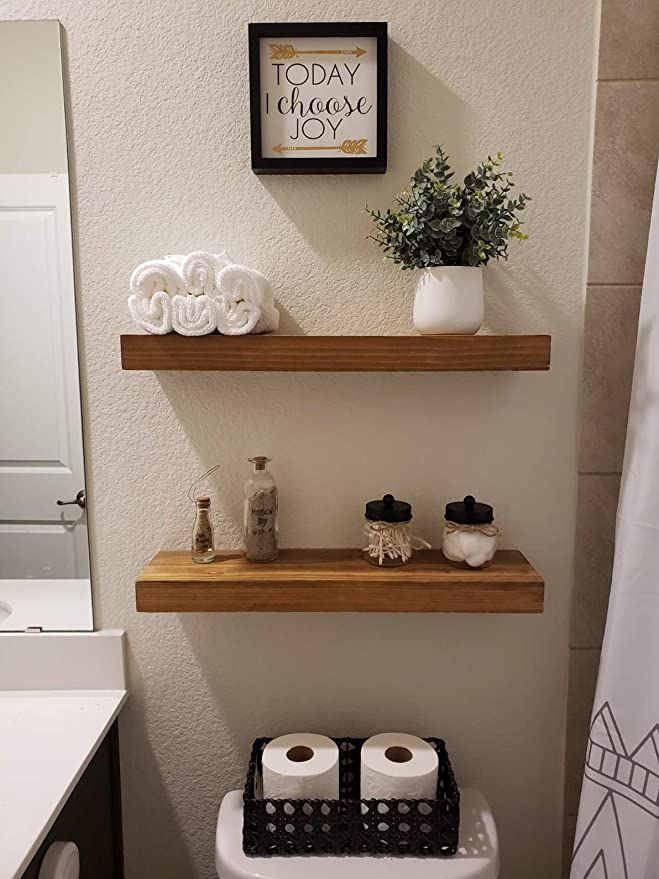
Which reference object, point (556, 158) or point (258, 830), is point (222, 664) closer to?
point (258, 830)

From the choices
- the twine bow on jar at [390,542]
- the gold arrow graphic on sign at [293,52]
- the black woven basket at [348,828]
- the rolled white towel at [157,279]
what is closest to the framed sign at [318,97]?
the gold arrow graphic on sign at [293,52]

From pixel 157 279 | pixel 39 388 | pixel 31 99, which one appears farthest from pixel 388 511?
pixel 31 99

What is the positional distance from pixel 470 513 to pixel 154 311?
0.57m

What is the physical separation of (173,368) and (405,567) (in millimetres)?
474

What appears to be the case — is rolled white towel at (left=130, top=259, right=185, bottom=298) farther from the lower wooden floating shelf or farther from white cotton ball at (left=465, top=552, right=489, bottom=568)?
white cotton ball at (left=465, top=552, right=489, bottom=568)

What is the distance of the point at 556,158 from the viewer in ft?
3.87

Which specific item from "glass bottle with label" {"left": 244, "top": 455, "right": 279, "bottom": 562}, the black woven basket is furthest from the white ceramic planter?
the black woven basket

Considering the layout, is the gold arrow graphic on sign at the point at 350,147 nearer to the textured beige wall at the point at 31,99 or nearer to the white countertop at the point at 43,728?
the textured beige wall at the point at 31,99

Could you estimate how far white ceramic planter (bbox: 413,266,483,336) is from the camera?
1.08 metres

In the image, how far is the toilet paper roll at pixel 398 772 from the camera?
44.0 inches

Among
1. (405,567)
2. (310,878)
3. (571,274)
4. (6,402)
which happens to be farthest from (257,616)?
(571,274)

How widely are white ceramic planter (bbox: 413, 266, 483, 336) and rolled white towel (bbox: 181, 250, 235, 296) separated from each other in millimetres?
308

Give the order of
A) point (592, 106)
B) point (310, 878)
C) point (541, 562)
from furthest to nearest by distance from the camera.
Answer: point (541, 562) < point (592, 106) < point (310, 878)

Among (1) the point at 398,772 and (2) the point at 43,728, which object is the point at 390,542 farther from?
(2) the point at 43,728
